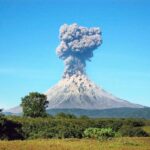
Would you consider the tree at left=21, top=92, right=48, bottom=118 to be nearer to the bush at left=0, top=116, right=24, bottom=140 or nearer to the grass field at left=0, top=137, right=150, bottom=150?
the bush at left=0, top=116, right=24, bottom=140

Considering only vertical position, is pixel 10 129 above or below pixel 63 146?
above

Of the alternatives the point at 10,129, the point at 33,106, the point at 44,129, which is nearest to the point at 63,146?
the point at 10,129

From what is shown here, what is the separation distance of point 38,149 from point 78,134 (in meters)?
37.3

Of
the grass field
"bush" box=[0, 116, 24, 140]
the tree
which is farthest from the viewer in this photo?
the tree

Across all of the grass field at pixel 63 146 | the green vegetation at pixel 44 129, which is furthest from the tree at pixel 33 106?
the grass field at pixel 63 146

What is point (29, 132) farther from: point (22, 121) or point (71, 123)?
point (71, 123)

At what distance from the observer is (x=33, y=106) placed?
4449 inches

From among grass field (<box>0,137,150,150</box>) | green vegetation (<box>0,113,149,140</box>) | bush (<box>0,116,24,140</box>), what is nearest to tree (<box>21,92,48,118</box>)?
green vegetation (<box>0,113,149,140</box>)

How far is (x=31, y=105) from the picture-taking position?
11275 cm

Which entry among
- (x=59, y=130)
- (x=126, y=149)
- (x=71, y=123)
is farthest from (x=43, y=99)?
(x=126, y=149)

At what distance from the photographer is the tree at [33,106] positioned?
369ft

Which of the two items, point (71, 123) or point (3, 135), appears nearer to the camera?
point (3, 135)

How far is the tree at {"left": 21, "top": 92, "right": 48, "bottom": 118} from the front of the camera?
112562mm

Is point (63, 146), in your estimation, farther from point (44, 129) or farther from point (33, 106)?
point (33, 106)
